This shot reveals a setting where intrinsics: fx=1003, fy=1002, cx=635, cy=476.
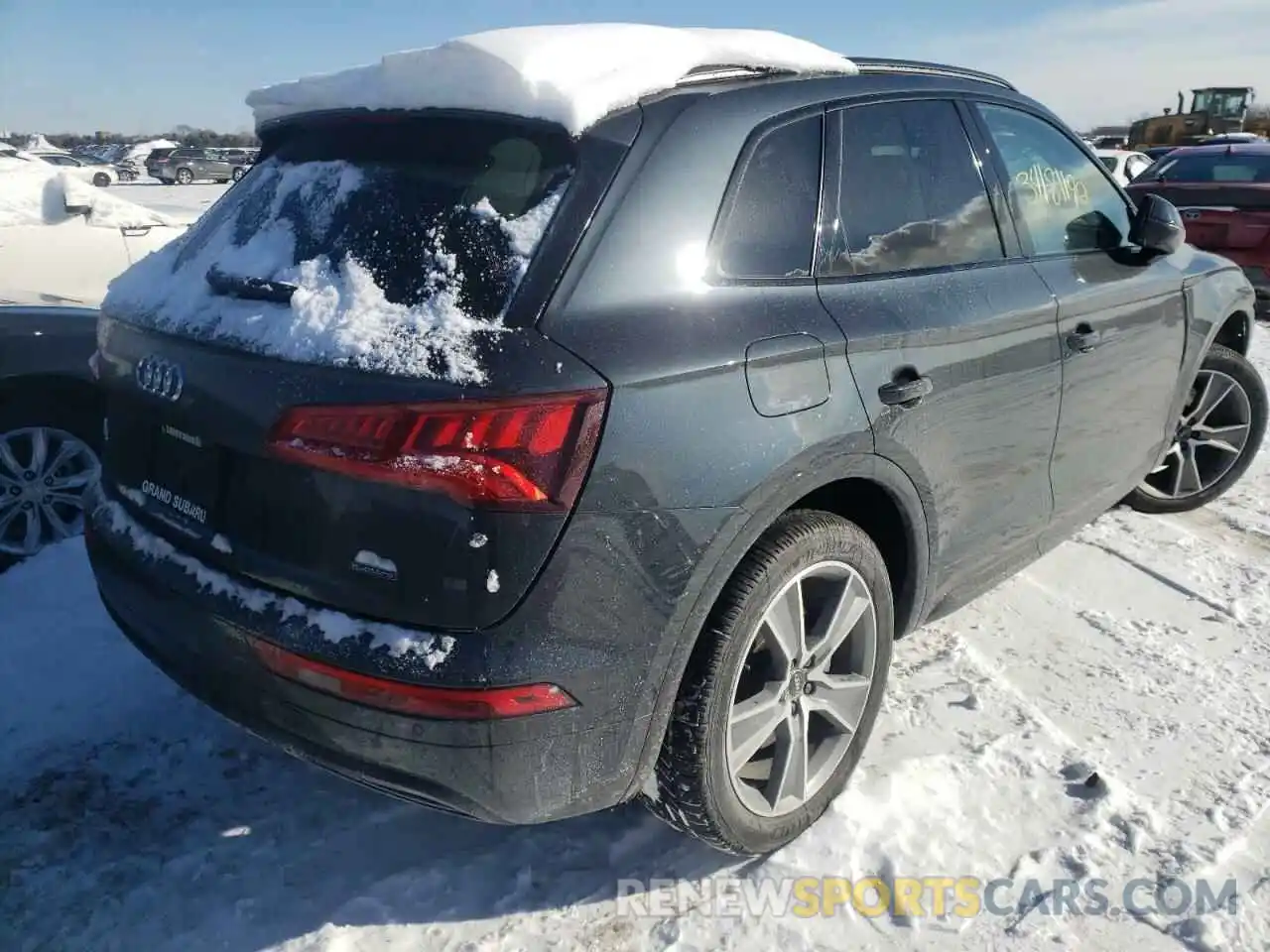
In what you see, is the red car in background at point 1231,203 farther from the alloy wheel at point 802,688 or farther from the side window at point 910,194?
the alloy wheel at point 802,688

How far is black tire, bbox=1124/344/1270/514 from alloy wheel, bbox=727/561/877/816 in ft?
8.69

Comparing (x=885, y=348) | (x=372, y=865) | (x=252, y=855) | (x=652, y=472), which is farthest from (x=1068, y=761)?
(x=252, y=855)

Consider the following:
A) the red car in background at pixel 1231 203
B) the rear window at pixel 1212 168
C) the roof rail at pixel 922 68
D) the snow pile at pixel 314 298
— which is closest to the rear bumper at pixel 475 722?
the snow pile at pixel 314 298

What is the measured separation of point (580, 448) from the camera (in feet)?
5.78

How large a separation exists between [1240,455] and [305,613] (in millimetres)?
4185

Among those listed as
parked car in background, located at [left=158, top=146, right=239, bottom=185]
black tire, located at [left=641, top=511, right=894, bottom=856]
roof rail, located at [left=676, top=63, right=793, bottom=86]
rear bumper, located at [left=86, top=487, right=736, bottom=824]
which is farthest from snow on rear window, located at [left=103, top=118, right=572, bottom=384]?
parked car in background, located at [left=158, top=146, right=239, bottom=185]

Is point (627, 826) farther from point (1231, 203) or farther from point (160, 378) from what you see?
point (1231, 203)

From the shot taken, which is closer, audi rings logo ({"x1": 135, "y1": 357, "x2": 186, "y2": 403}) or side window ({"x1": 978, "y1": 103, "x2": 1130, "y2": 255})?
audi rings logo ({"x1": 135, "y1": 357, "x2": 186, "y2": 403})

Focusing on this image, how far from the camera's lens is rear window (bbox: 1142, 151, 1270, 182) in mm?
9461

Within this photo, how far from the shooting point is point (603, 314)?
Result: 186 centimetres

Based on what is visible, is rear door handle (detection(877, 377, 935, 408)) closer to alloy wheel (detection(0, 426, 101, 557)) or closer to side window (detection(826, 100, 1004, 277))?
side window (detection(826, 100, 1004, 277))

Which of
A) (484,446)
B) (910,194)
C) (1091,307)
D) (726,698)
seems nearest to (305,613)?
(484,446)

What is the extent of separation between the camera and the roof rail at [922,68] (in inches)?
108

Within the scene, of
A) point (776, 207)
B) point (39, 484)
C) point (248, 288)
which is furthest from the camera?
point (39, 484)
